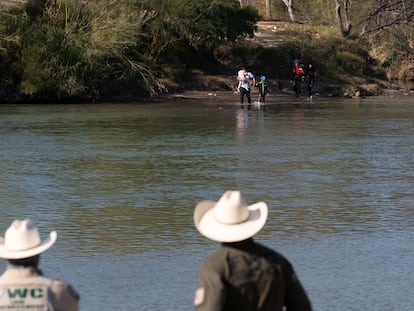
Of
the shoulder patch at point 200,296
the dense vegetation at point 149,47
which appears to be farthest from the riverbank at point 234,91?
the shoulder patch at point 200,296

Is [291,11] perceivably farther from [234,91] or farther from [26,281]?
[26,281]

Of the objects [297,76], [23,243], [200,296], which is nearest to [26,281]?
[23,243]

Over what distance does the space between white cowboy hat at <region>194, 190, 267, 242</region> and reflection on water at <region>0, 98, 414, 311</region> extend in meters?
3.90

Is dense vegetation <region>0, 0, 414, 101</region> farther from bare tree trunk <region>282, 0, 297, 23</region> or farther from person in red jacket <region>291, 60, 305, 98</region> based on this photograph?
bare tree trunk <region>282, 0, 297, 23</region>

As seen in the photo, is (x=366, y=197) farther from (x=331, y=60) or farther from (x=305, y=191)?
(x=331, y=60)

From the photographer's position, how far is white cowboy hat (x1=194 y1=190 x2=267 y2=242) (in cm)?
501

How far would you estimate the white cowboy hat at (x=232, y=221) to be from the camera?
5008 millimetres

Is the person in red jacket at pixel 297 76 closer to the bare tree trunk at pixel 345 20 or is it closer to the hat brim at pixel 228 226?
the bare tree trunk at pixel 345 20

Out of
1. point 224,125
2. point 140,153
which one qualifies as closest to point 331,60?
point 224,125

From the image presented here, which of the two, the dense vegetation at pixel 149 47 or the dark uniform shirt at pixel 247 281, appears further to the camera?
the dense vegetation at pixel 149 47

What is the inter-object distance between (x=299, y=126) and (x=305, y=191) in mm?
12813

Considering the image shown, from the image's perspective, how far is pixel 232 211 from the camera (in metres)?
5.11

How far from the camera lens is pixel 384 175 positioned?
17875 millimetres

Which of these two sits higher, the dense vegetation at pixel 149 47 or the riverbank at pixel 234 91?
the dense vegetation at pixel 149 47
